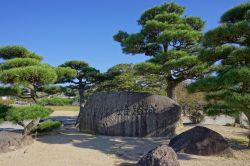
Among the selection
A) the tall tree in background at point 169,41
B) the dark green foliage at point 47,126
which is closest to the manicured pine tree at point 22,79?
the dark green foliage at point 47,126

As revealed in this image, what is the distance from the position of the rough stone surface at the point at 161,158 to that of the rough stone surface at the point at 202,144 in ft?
6.43

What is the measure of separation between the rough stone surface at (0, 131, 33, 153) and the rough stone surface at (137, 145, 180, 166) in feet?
12.5

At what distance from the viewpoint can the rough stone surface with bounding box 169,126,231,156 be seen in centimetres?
767

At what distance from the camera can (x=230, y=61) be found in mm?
8719

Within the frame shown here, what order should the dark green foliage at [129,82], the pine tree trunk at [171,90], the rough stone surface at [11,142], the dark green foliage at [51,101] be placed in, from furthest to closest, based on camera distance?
the dark green foliage at [129,82], the pine tree trunk at [171,90], the dark green foliage at [51,101], the rough stone surface at [11,142]

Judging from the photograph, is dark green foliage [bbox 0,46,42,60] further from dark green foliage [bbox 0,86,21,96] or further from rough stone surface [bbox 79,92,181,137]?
rough stone surface [bbox 79,92,181,137]

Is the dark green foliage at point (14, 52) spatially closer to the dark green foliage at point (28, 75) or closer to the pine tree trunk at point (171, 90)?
the dark green foliage at point (28, 75)

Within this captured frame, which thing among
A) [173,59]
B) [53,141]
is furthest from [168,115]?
[53,141]

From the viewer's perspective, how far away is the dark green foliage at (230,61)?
295 inches

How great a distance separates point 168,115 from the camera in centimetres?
1094

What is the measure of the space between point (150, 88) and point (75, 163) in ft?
36.4

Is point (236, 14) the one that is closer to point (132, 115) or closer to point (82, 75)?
point (132, 115)

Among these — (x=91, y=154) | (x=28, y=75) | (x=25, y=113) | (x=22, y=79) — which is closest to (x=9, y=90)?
(x=22, y=79)

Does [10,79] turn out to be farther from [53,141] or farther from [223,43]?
[223,43]
